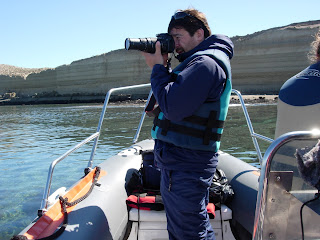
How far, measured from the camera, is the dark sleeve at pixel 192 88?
1.19m

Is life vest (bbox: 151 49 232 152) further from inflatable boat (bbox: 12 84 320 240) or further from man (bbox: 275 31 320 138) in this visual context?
inflatable boat (bbox: 12 84 320 240)

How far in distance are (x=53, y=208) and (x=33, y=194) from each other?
9.87 ft

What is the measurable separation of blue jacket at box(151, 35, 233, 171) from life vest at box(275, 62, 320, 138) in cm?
27

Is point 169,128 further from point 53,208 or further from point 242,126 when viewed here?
point 242,126

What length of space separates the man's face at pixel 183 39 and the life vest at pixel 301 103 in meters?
0.43

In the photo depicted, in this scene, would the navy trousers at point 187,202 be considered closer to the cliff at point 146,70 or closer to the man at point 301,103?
the man at point 301,103

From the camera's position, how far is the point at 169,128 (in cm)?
134

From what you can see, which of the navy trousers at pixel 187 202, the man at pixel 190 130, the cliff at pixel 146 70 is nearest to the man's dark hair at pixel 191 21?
the man at pixel 190 130

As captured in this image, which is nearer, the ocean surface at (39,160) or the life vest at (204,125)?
the life vest at (204,125)

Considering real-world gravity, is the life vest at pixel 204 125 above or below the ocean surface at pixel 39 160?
above

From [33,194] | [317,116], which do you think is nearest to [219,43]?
[317,116]

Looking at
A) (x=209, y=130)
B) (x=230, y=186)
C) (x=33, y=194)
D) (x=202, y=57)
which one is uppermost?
(x=202, y=57)

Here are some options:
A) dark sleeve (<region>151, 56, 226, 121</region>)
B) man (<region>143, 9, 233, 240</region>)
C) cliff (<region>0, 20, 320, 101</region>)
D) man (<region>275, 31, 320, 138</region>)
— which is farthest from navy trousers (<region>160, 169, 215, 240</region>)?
cliff (<region>0, 20, 320, 101</region>)

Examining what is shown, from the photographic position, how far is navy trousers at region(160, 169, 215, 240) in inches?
51.1
